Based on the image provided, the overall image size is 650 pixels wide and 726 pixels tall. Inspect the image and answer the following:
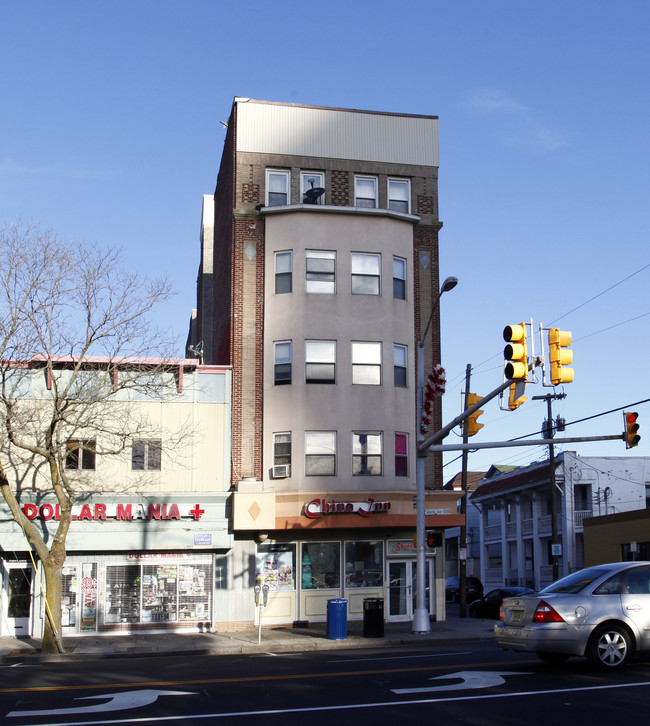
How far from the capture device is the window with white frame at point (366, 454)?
27.5 metres

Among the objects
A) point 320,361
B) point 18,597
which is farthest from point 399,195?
point 18,597

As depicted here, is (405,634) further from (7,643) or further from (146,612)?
(7,643)

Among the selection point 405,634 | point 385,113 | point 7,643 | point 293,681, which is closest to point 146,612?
point 7,643

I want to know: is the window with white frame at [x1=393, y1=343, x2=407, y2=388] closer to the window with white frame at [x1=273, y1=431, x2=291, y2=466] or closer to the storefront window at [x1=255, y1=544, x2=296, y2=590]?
the window with white frame at [x1=273, y1=431, x2=291, y2=466]

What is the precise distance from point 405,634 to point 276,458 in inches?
269

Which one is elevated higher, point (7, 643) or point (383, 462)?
point (383, 462)

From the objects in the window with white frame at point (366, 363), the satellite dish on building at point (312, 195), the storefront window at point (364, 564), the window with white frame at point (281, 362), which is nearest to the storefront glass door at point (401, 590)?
the storefront window at point (364, 564)

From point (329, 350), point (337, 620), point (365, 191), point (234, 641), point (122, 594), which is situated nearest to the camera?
point (337, 620)

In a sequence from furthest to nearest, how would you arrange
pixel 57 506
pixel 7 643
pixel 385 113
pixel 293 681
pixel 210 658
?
1. pixel 385 113
2. pixel 57 506
3. pixel 7 643
4. pixel 210 658
5. pixel 293 681

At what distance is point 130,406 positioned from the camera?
26547 millimetres

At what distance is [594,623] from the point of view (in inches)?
472

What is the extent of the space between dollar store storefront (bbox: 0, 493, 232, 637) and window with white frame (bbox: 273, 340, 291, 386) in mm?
4124

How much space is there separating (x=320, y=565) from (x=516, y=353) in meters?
14.5

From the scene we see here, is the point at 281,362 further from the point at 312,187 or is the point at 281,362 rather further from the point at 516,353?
the point at 516,353
